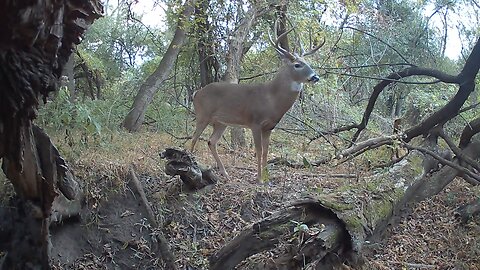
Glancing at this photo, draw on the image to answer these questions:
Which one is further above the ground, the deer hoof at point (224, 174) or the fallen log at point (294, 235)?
the fallen log at point (294, 235)

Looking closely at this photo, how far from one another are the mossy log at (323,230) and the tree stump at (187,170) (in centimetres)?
120

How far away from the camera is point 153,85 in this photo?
32.8ft

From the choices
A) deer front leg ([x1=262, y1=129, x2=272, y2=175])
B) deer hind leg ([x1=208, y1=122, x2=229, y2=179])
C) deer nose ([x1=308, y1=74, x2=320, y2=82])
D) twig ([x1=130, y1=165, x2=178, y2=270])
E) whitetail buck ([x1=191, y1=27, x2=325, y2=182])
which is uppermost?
deer nose ([x1=308, y1=74, x2=320, y2=82])

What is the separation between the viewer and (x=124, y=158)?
611 centimetres

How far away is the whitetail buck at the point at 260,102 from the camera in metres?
6.77

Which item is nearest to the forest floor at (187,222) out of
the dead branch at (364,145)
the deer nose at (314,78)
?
the dead branch at (364,145)

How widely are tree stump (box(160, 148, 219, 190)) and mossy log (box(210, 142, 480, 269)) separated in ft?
3.92

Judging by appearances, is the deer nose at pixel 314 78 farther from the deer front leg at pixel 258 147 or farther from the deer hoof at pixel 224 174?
the deer hoof at pixel 224 174

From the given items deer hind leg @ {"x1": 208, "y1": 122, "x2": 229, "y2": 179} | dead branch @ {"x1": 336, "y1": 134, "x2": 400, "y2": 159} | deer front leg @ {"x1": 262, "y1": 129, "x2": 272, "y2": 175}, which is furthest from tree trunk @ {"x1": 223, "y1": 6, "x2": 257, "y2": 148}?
dead branch @ {"x1": 336, "y1": 134, "x2": 400, "y2": 159}

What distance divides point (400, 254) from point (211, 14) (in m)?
5.61

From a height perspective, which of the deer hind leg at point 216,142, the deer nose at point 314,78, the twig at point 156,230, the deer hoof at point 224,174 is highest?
the deer nose at point 314,78

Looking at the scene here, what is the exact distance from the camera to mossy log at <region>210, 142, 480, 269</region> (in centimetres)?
394

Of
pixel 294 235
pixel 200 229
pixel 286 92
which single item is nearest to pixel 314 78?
pixel 286 92

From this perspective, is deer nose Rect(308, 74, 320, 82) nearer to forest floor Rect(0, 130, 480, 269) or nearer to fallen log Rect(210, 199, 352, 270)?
forest floor Rect(0, 130, 480, 269)
